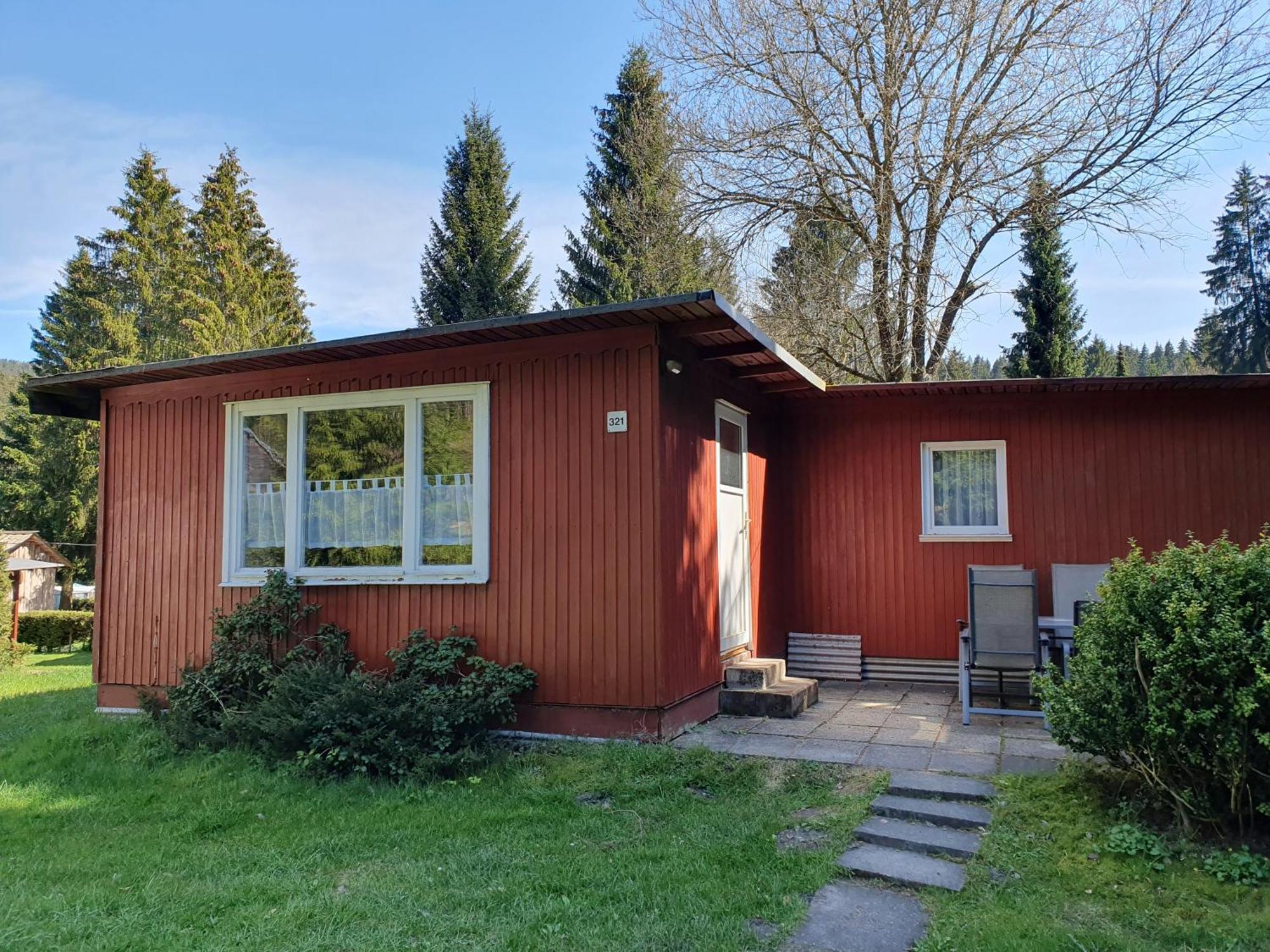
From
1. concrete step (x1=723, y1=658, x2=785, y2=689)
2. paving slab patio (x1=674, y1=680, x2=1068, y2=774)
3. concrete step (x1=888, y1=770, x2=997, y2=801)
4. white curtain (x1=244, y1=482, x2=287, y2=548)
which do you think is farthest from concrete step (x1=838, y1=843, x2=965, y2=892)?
white curtain (x1=244, y1=482, x2=287, y2=548)

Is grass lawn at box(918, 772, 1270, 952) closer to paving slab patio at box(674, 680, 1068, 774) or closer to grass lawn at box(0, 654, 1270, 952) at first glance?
grass lawn at box(0, 654, 1270, 952)

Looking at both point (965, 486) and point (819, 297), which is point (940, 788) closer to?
point (965, 486)

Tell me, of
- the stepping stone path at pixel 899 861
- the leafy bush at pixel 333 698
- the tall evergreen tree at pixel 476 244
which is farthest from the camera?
the tall evergreen tree at pixel 476 244

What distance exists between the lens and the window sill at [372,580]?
5.37 meters

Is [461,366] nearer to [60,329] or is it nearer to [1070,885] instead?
[1070,885]

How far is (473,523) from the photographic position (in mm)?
5406

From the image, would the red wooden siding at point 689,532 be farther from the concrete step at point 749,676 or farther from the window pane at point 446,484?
the window pane at point 446,484

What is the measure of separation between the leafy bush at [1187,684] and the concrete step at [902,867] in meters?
0.95

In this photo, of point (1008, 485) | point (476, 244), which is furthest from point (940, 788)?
point (476, 244)

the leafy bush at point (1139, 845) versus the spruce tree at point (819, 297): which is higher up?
the spruce tree at point (819, 297)

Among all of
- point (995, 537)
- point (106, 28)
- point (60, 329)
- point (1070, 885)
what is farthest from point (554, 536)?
point (60, 329)

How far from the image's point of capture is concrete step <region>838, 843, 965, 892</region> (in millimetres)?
3062

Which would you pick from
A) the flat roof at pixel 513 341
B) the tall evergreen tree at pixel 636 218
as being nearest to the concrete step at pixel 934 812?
the flat roof at pixel 513 341

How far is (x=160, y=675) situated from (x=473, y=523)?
3003 mm
